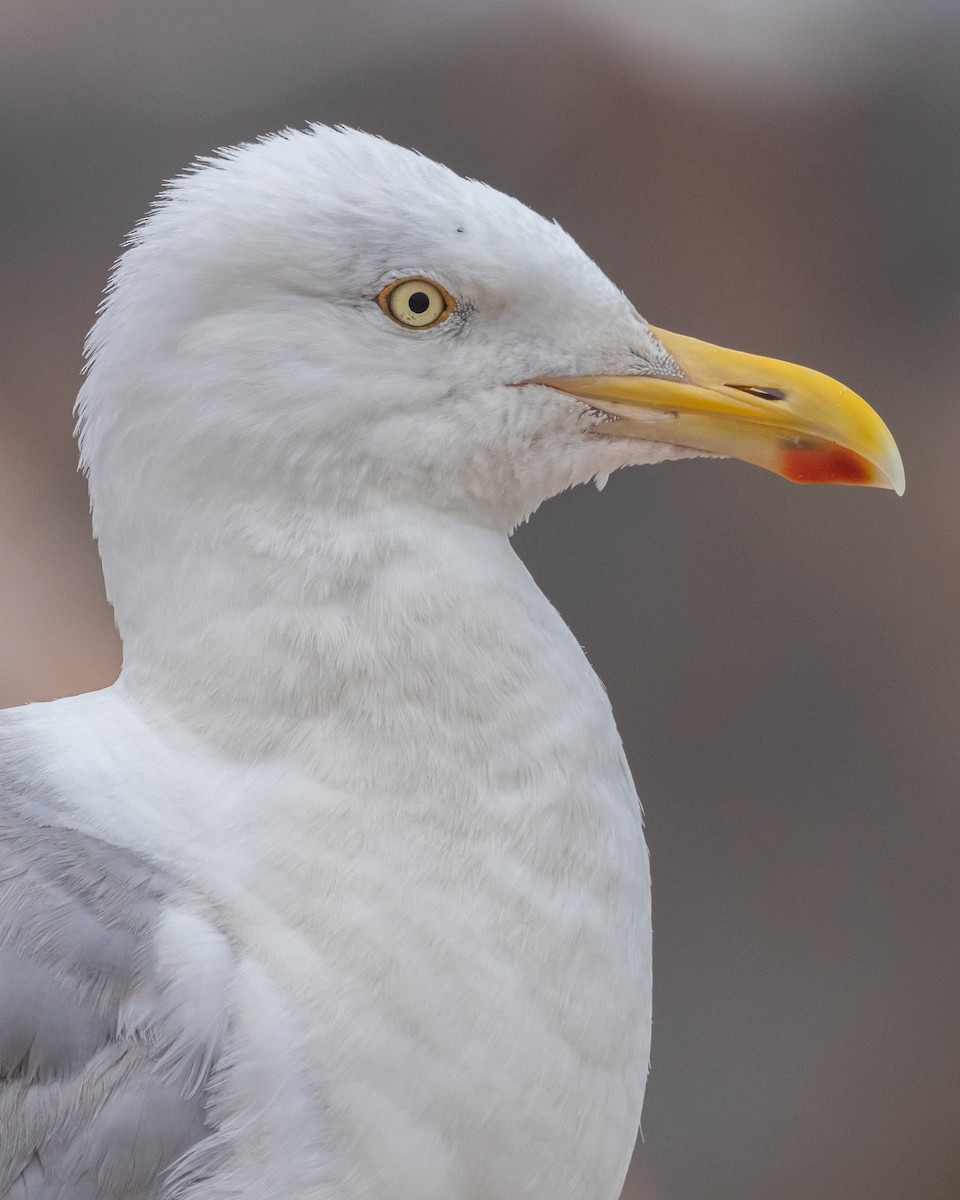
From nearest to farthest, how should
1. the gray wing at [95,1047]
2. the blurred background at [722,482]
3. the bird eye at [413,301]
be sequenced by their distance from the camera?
the gray wing at [95,1047] → the bird eye at [413,301] → the blurred background at [722,482]

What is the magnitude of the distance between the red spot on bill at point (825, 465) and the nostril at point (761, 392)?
34 mm

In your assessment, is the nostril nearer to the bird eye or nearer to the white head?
the white head

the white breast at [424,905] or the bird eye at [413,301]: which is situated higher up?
the bird eye at [413,301]

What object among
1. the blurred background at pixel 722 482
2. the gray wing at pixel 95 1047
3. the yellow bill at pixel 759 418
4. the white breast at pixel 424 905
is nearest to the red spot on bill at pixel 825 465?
→ the yellow bill at pixel 759 418

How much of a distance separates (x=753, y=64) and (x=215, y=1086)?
5.60 ft

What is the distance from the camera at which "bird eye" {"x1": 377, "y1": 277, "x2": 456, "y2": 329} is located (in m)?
0.75

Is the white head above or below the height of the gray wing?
above

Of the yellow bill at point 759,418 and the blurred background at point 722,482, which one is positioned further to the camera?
the blurred background at point 722,482

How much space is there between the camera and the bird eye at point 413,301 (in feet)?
2.48

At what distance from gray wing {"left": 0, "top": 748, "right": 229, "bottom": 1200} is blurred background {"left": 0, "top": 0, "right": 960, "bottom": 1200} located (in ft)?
3.56

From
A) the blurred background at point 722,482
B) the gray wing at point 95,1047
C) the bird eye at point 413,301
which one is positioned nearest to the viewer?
the gray wing at point 95,1047

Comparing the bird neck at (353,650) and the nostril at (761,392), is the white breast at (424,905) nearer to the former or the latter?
the bird neck at (353,650)

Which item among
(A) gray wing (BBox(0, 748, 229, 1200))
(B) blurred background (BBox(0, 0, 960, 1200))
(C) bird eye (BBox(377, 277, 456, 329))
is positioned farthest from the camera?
(B) blurred background (BBox(0, 0, 960, 1200))

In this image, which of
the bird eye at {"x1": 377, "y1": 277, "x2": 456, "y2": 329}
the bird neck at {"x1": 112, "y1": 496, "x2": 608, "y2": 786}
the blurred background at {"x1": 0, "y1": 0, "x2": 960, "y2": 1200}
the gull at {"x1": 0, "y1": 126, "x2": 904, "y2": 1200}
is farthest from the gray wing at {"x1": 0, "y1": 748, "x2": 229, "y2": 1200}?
the blurred background at {"x1": 0, "y1": 0, "x2": 960, "y2": 1200}
